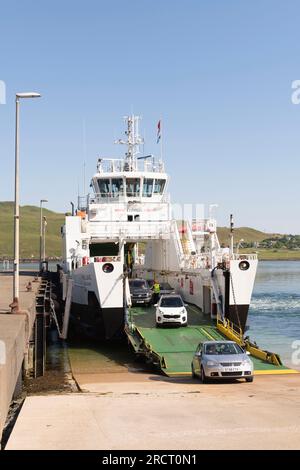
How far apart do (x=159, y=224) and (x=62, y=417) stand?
25875mm

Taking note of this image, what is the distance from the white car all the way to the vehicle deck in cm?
31

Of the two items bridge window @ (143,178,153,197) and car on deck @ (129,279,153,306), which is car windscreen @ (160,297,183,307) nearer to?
car on deck @ (129,279,153,306)

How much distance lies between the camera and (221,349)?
2064 centimetres

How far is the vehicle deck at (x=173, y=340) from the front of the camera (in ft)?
74.7

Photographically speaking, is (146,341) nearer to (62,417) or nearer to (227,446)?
(62,417)

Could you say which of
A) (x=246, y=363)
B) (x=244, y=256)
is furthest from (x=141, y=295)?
(x=246, y=363)

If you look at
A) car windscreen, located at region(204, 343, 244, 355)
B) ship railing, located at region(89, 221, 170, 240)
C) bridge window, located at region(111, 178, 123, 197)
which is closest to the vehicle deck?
car windscreen, located at region(204, 343, 244, 355)

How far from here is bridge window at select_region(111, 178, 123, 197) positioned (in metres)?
40.8

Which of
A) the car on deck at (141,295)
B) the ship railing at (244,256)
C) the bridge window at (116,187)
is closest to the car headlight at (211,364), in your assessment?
the ship railing at (244,256)

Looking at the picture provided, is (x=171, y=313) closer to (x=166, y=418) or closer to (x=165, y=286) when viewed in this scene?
(x=165, y=286)

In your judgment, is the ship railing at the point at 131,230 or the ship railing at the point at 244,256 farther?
the ship railing at the point at 131,230

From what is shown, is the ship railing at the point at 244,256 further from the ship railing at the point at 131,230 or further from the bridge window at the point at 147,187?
the bridge window at the point at 147,187

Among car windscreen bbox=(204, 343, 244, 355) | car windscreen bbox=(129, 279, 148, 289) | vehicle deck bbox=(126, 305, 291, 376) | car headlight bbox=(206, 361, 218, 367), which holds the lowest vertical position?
vehicle deck bbox=(126, 305, 291, 376)

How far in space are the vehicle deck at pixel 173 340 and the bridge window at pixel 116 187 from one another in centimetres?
1059
